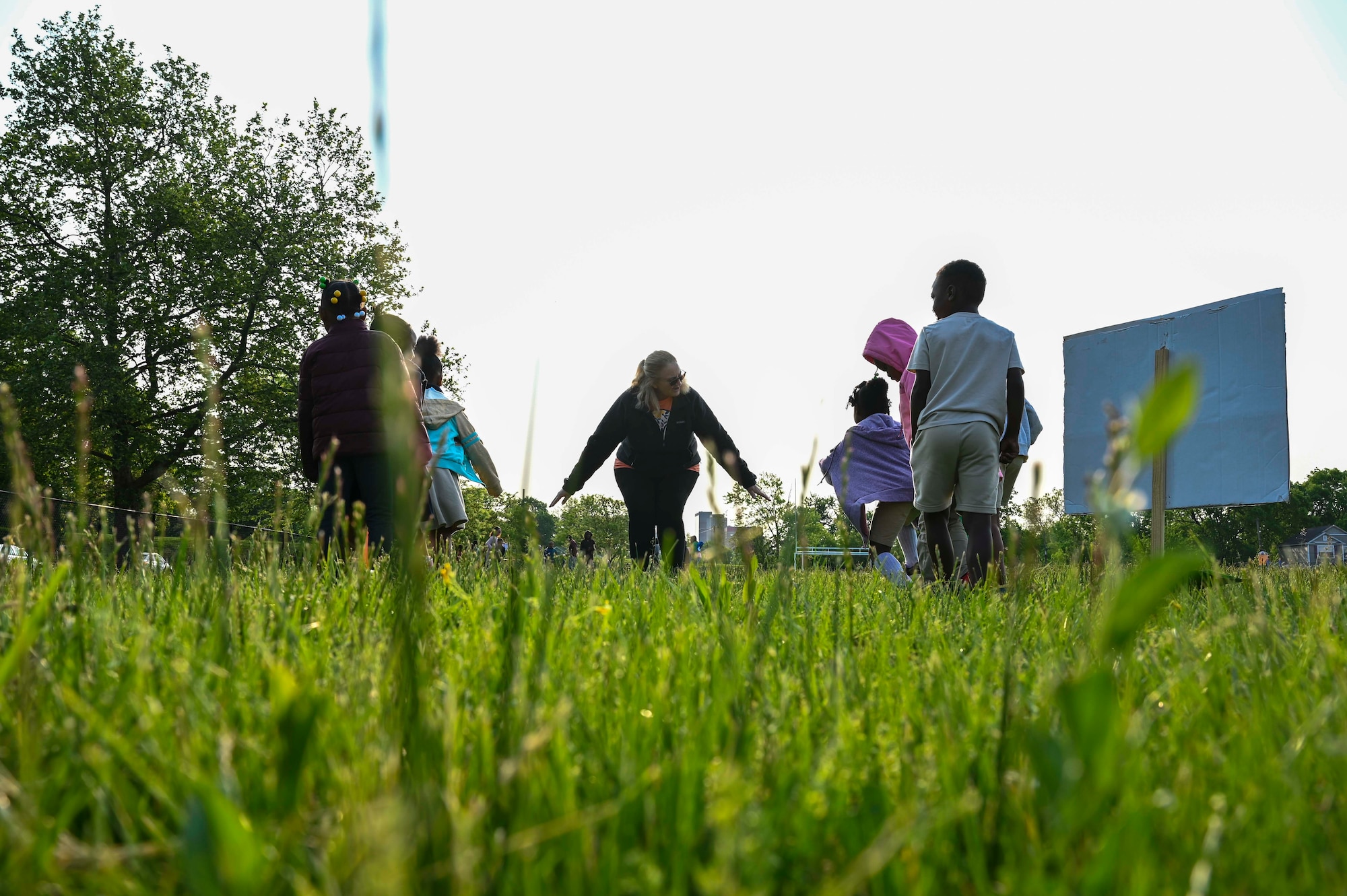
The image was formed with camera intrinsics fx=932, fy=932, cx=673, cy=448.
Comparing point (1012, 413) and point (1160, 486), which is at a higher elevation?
point (1012, 413)

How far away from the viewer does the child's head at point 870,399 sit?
840 cm

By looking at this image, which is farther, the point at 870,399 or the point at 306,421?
the point at 870,399

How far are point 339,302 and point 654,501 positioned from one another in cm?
298

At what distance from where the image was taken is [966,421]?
16.8 feet

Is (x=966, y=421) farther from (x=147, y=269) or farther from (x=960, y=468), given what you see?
(x=147, y=269)

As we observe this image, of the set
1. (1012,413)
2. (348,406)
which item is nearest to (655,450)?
(348,406)

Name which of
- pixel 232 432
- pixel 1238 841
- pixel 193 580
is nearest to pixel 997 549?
pixel 193 580

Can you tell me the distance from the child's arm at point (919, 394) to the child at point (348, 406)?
302cm

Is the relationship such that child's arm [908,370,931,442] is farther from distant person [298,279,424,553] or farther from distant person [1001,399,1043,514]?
distant person [298,279,424,553]

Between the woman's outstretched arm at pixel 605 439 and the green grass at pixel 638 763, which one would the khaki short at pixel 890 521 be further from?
the green grass at pixel 638 763

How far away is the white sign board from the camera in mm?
6852

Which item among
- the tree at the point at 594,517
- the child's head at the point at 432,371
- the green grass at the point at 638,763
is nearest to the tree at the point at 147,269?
the child's head at the point at 432,371

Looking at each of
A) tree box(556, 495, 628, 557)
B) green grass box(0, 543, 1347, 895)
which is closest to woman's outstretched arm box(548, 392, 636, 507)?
green grass box(0, 543, 1347, 895)

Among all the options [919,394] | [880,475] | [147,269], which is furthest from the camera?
[147,269]
